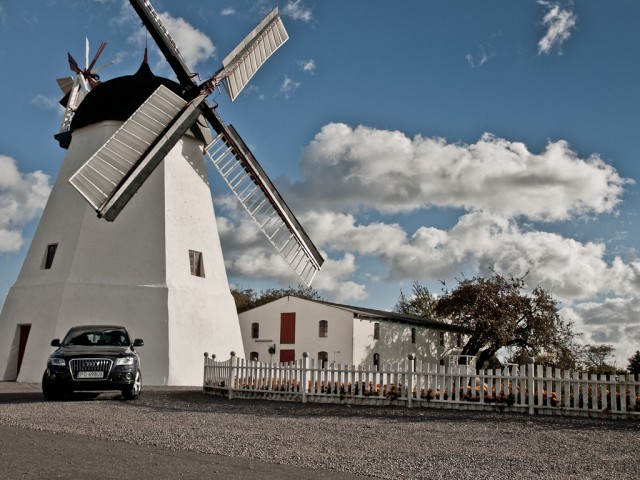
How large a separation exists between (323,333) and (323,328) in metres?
0.30

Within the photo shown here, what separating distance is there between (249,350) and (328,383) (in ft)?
85.2

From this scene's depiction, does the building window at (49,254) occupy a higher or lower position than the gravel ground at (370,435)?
higher

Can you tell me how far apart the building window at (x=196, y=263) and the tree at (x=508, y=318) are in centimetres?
2281

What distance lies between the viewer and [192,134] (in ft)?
81.8

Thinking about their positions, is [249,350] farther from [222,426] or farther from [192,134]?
[222,426]

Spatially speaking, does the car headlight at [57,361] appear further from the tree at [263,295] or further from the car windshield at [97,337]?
the tree at [263,295]

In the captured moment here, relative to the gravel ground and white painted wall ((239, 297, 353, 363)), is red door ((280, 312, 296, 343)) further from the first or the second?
the gravel ground

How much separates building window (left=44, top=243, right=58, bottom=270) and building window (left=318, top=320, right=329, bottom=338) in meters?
19.2

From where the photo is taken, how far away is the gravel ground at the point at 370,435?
23.9 ft

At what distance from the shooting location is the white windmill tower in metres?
22.1

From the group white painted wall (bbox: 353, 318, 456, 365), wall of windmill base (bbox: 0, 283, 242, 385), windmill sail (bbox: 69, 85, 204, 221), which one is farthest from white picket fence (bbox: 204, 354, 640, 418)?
white painted wall (bbox: 353, 318, 456, 365)

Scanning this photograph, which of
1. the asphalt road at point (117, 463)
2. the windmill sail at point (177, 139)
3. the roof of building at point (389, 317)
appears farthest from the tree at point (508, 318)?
the asphalt road at point (117, 463)

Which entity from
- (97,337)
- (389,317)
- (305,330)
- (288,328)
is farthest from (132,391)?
(389,317)

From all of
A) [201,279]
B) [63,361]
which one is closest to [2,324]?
[201,279]
